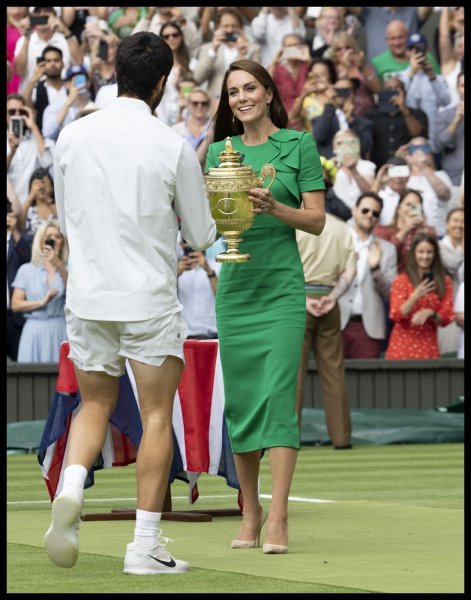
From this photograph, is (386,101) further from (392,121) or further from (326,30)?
(326,30)

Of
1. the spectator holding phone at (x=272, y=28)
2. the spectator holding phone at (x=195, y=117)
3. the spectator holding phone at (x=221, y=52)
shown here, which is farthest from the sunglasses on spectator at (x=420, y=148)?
the spectator holding phone at (x=195, y=117)

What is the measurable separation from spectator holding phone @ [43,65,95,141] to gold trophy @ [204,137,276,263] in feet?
31.8

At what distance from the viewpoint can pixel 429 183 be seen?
1678 centimetres

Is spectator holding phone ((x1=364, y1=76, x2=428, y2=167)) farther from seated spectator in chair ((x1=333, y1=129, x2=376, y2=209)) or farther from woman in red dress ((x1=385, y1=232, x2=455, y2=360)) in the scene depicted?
woman in red dress ((x1=385, y1=232, x2=455, y2=360))

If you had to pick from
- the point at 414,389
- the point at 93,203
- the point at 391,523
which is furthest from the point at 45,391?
the point at 93,203

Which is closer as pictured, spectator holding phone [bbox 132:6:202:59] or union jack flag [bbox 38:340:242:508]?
union jack flag [bbox 38:340:242:508]

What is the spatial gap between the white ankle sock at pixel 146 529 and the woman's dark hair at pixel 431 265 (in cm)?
977

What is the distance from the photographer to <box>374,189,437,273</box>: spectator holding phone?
16.1 m

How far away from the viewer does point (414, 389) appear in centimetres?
1608

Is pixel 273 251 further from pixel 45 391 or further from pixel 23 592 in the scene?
pixel 45 391

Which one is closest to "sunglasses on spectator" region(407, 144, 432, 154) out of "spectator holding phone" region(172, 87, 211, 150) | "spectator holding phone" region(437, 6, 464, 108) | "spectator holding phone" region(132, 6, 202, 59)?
"spectator holding phone" region(437, 6, 464, 108)

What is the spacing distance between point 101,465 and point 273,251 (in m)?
2.26

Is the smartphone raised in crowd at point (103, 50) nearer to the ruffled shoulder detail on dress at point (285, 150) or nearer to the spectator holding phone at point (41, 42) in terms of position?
the spectator holding phone at point (41, 42)

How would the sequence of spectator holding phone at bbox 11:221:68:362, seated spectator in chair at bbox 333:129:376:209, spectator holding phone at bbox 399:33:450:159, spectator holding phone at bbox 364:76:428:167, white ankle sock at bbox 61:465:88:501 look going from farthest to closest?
spectator holding phone at bbox 399:33:450:159 < spectator holding phone at bbox 364:76:428:167 < seated spectator in chair at bbox 333:129:376:209 < spectator holding phone at bbox 11:221:68:362 < white ankle sock at bbox 61:465:88:501
